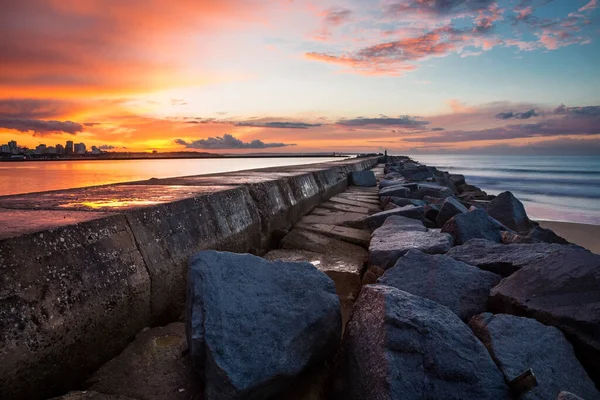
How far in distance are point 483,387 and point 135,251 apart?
4.13 feet

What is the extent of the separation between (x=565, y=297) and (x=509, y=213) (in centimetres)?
376

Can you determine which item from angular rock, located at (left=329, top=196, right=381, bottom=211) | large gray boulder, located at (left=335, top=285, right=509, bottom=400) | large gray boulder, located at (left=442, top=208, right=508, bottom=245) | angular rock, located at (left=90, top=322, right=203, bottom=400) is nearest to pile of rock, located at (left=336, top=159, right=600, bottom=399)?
large gray boulder, located at (left=335, top=285, right=509, bottom=400)

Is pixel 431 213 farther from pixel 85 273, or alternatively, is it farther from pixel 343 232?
pixel 85 273

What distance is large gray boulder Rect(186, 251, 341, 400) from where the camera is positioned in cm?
113

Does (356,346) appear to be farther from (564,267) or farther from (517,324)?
(564,267)

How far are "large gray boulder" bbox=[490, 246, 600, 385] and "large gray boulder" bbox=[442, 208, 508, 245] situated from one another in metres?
0.99

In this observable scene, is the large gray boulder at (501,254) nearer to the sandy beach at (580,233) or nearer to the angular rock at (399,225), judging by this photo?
the angular rock at (399,225)

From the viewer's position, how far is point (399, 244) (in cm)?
249

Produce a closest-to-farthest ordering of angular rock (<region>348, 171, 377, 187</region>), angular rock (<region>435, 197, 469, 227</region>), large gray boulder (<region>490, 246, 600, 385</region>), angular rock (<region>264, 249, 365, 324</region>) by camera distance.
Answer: large gray boulder (<region>490, 246, 600, 385</region>) < angular rock (<region>264, 249, 365, 324</region>) < angular rock (<region>435, 197, 469, 227</region>) < angular rock (<region>348, 171, 377, 187</region>)

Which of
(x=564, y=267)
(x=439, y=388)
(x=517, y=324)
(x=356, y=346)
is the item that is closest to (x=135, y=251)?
(x=356, y=346)

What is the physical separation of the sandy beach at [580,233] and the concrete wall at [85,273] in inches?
272

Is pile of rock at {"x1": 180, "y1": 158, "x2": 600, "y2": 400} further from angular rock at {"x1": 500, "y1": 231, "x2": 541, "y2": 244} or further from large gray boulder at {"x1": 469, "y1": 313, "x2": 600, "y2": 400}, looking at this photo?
angular rock at {"x1": 500, "y1": 231, "x2": 541, "y2": 244}

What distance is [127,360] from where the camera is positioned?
133 cm

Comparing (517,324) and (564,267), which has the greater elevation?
(564,267)
